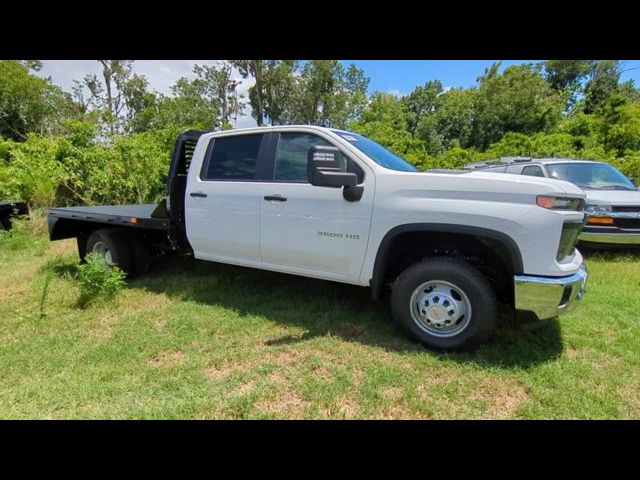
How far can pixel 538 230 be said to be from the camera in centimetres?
285

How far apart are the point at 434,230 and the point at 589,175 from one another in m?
5.53

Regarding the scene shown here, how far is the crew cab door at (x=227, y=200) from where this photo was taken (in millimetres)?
4129

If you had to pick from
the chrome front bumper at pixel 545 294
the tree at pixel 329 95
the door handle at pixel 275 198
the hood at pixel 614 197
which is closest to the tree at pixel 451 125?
the tree at pixel 329 95

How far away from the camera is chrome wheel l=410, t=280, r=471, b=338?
126 inches

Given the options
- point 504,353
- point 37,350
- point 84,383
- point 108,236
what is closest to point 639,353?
point 504,353

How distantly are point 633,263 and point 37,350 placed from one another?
743 cm

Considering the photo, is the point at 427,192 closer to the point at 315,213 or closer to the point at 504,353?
the point at 315,213

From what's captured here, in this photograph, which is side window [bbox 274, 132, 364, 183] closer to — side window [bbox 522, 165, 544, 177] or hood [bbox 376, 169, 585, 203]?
hood [bbox 376, 169, 585, 203]

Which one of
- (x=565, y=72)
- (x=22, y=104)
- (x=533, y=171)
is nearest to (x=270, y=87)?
(x=22, y=104)

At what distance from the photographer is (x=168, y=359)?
334 cm

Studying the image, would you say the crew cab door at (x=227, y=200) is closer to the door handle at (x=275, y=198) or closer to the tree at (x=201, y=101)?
the door handle at (x=275, y=198)

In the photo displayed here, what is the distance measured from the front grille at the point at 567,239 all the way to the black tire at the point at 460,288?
56cm

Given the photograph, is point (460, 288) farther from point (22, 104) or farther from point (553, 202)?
point (22, 104)

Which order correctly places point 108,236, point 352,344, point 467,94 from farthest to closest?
point 467,94, point 108,236, point 352,344
